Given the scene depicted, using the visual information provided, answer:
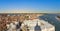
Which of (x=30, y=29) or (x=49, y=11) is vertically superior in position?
(x=49, y=11)

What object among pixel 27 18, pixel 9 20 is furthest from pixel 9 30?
pixel 27 18

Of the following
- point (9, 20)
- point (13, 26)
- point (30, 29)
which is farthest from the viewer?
point (9, 20)

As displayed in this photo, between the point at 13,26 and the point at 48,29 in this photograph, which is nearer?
the point at 48,29

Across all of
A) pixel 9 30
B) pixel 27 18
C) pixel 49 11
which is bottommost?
pixel 9 30

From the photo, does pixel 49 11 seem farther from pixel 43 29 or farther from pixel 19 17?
pixel 19 17

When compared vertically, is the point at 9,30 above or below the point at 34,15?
below

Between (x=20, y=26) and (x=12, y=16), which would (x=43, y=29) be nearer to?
(x=20, y=26)

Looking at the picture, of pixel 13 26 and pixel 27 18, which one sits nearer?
pixel 13 26

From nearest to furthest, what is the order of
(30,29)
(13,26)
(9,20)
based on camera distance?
(30,29) → (13,26) → (9,20)

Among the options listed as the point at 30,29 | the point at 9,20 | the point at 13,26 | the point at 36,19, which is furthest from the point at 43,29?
the point at 9,20
